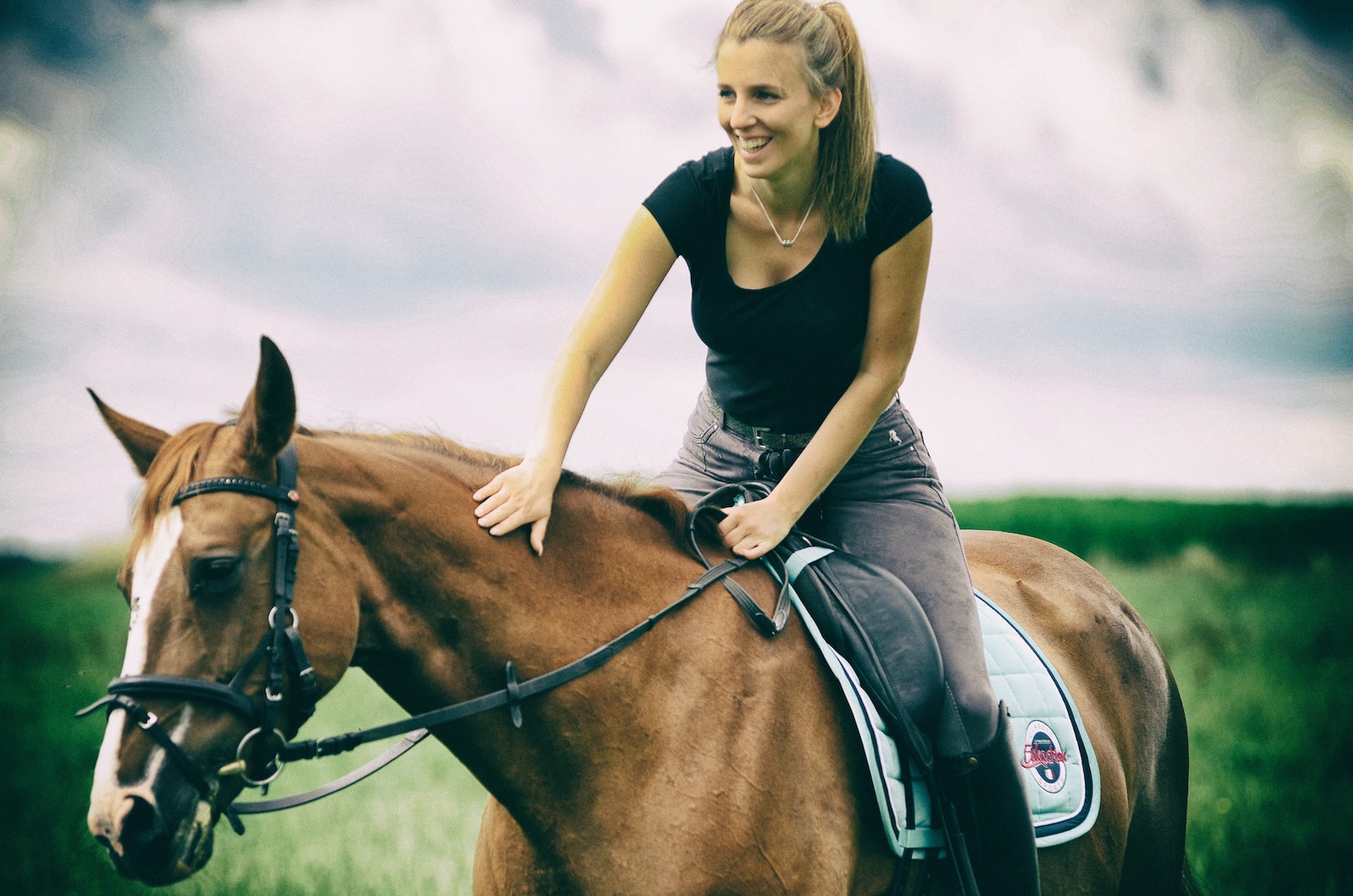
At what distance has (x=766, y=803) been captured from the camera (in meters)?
2.23

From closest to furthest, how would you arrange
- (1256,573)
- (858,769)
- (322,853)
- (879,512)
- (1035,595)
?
1. (858,769)
2. (879,512)
3. (1035,595)
4. (322,853)
5. (1256,573)

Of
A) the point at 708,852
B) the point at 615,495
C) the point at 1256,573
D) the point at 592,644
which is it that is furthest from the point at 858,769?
the point at 1256,573

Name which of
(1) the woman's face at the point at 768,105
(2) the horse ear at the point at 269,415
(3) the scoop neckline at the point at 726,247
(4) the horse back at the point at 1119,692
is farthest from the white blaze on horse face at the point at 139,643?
(4) the horse back at the point at 1119,692

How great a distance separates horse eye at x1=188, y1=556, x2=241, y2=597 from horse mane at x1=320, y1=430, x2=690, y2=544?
19.4 inches

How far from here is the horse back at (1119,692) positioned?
11.9 feet

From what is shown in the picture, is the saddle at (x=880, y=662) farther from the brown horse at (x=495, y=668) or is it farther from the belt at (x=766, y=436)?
the belt at (x=766, y=436)

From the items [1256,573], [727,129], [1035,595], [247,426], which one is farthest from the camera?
[1256,573]

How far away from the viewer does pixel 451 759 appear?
9531 millimetres

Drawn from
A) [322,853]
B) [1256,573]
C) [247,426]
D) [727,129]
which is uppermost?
[727,129]

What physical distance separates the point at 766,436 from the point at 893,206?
83cm

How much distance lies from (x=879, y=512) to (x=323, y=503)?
1741 millimetres

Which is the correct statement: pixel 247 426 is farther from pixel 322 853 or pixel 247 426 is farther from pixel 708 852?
pixel 322 853

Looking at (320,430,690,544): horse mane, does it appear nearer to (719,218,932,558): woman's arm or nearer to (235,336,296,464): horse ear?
(719,218,932,558): woman's arm

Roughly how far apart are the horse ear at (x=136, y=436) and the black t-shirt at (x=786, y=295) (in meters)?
1.49
